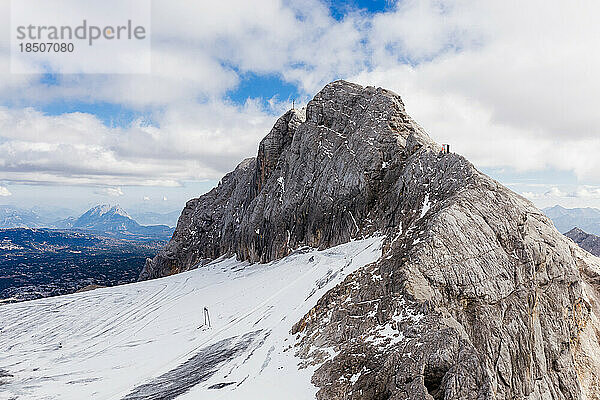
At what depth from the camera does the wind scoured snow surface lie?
19219mm

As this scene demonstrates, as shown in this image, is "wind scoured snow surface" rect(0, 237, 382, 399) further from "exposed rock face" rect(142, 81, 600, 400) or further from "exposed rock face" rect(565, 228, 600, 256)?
"exposed rock face" rect(565, 228, 600, 256)

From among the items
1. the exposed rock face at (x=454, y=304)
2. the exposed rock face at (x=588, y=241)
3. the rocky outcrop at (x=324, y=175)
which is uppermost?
the rocky outcrop at (x=324, y=175)

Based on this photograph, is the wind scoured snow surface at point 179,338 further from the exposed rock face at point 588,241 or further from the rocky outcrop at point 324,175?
the exposed rock face at point 588,241

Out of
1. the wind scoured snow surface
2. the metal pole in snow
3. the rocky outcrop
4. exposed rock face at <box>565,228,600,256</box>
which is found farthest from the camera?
exposed rock face at <box>565,228,600,256</box>

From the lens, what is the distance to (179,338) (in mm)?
29359

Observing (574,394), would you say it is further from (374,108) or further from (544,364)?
(374,108)

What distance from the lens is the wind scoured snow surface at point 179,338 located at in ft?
63.1

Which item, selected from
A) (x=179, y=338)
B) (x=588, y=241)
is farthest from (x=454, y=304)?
(x=588, y=241)

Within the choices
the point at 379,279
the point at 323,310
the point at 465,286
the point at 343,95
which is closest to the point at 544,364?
the point at 465,286

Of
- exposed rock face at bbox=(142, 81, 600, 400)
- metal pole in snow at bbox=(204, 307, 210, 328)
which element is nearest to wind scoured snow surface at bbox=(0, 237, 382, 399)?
metal pole in snow at bbox=(204, 307, 210, 328)

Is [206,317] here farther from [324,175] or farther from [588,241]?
[588,241]

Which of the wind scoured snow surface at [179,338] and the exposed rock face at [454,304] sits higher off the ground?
the exposed rock face at [454,304]

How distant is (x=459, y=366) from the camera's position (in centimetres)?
1493

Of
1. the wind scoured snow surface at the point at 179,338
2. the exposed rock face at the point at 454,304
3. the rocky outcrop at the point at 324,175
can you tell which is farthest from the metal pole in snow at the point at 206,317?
the rocky outcrop at the point at 324,175
